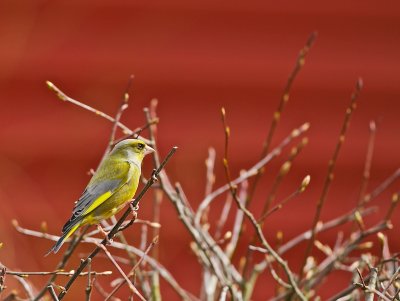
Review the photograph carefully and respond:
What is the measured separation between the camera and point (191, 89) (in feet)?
16.3

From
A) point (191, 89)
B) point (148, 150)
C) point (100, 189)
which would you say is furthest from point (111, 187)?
point (191, 89)

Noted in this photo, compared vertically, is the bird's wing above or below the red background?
below

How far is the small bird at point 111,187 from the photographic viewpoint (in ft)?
7.88

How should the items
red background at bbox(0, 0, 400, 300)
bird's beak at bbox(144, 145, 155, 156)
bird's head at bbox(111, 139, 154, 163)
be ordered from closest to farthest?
bird's beak at bbox(144, 145, 155, 156), bird's head at bbox(111, 139, 154, 163), red background at bbox(0, 0, 400, 300)

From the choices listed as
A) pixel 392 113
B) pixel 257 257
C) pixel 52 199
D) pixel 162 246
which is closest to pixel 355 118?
pixel 392 113

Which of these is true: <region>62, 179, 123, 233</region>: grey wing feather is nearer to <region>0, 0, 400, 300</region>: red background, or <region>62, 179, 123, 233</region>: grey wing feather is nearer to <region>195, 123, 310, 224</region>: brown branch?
<region>195, 123, 310, 224</region>: brown branch

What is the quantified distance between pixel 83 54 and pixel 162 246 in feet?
3.92

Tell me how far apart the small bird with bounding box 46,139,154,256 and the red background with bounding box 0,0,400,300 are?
2.21 metres

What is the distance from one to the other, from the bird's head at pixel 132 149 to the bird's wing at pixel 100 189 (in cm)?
4

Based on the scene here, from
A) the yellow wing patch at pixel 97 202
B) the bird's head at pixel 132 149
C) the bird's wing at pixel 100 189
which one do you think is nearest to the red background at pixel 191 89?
the bird's head at pixel 132 149

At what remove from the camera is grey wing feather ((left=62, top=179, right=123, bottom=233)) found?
2.39 m

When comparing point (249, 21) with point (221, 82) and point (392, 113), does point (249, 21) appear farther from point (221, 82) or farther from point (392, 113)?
point (392, 113)

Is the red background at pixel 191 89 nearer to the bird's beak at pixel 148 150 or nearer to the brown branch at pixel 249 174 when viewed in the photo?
the brown branch at pixel 249 174

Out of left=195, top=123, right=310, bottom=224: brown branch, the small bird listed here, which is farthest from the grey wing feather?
left=195, top=123, right=310, bottom=224: brown branch
